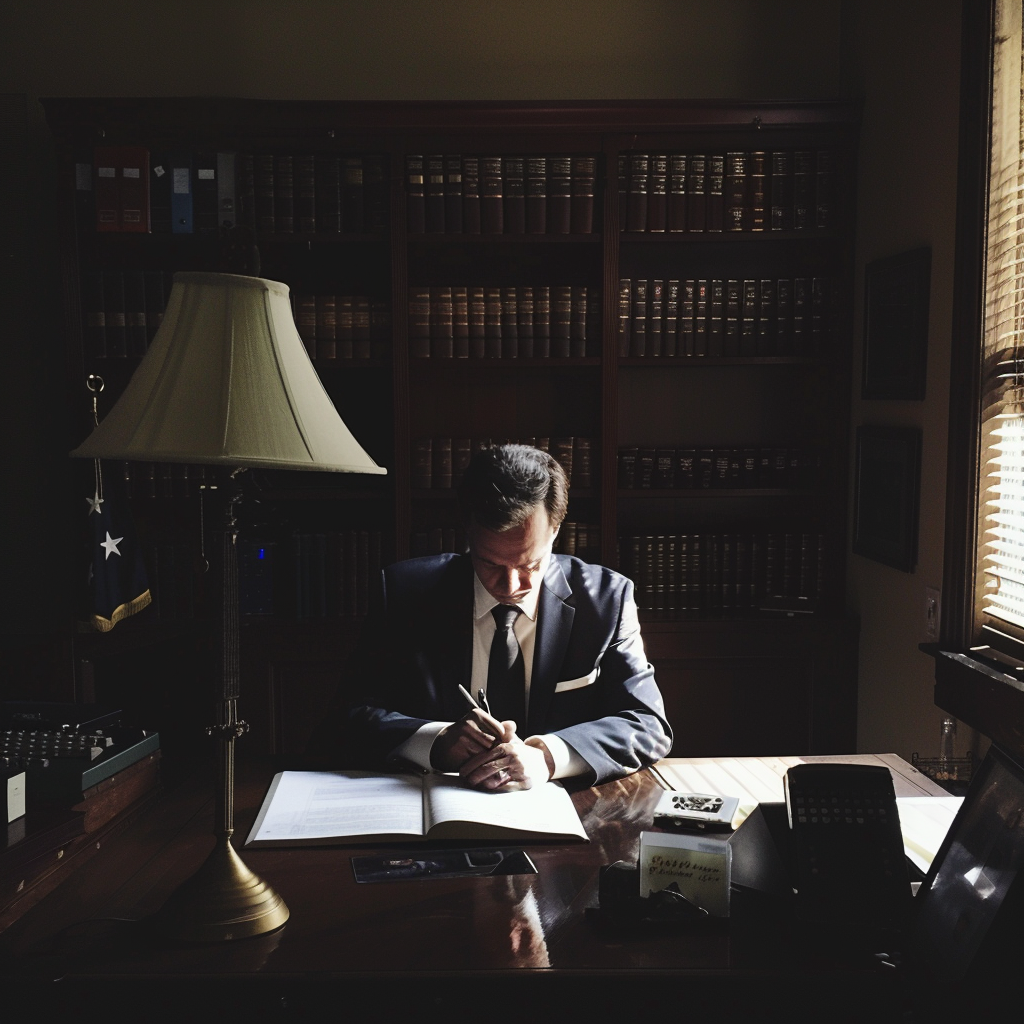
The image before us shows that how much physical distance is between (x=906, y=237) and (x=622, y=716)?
68.0 inches

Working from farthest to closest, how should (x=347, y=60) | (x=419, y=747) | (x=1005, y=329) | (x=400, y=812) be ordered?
(x=347, y=60) → (x=1005, y=329) → (x=419, y=747) → (x=400, y=812)

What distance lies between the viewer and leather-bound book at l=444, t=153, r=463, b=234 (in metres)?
3.11

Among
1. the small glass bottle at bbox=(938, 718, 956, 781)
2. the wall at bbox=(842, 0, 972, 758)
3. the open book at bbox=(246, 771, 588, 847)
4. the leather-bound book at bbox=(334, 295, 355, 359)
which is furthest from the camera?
the leather-bound book at bbox=(334, 295, 355, 359)

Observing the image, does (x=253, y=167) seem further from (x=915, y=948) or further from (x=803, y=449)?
(x=915, y=948)

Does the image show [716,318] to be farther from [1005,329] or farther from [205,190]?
[205,190]

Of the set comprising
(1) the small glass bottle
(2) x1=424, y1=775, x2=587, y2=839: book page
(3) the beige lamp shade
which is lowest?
(1) the small glass bottle

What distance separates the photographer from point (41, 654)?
301 cm

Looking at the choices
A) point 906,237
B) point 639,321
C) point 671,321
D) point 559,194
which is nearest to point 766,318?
point 671,321

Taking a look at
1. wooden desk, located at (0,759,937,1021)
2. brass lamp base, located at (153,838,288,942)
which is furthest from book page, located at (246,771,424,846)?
brass lamp base, located at (153,838,288,942)

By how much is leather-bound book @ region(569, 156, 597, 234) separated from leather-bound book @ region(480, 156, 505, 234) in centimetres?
22

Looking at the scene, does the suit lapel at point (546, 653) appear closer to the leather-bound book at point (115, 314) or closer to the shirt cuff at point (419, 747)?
the shirt cuff at point (419, 747)

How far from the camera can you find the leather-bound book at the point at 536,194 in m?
3.11

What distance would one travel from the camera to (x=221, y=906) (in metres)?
1.15

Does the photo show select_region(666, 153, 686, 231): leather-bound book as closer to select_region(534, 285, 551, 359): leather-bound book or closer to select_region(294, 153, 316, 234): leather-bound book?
select_region(534, 285, 551, 359): leather-bound book
